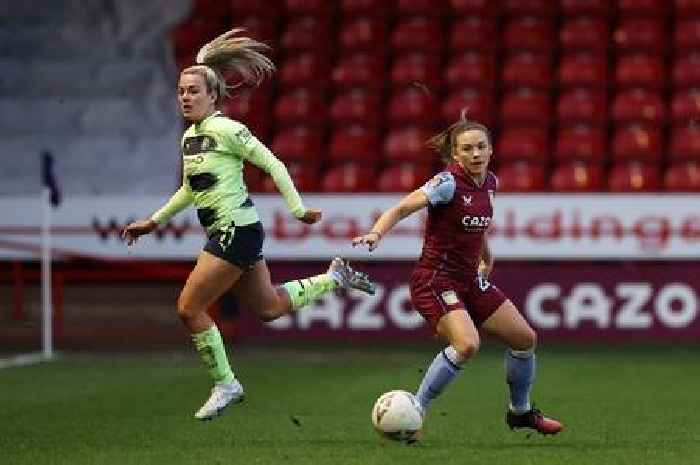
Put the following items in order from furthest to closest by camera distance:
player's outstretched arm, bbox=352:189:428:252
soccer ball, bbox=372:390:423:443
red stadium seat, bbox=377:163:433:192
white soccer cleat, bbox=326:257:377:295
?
red stadium seat, bbox=377:163:433:192
white soccer cleat, bbox=326:257:377:295
soccer ball, bbox=372:390:423:443
player's outstretched arm, bbox=352:189:428:252

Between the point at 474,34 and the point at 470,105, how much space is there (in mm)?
1017

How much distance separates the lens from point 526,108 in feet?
61.1

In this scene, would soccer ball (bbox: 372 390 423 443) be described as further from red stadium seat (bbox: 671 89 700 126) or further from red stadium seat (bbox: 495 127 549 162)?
red stadium seat (bbox: 671 89 700 126)

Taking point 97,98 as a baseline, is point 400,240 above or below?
below

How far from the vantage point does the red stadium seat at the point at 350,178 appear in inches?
715

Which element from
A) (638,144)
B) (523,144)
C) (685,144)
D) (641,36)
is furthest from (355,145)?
(685,144)

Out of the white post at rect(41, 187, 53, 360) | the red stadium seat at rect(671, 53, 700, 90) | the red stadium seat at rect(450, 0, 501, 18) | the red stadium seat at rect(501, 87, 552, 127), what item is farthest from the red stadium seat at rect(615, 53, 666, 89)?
the white post at rect(41, 187, 53, 360)

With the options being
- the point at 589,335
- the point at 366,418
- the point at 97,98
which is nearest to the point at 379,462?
the point at 366,418

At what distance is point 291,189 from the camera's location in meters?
9.09

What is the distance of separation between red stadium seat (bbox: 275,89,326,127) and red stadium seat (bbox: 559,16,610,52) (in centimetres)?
269

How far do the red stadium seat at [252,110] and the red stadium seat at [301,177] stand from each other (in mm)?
539

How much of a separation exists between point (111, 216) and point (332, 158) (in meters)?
2.55

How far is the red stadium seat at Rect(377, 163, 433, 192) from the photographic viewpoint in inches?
707

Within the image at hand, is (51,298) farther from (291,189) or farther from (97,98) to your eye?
(291,189)
